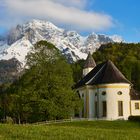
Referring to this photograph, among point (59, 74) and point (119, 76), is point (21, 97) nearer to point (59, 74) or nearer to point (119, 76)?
point (59, 74)

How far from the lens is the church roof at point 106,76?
67.6m

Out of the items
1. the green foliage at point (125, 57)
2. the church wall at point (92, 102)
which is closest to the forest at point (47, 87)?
the church wall at point (92, 102)

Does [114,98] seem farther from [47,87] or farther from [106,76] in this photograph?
[47,87]

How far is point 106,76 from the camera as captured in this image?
68.4 m

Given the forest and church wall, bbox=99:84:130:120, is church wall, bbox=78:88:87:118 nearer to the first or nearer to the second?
church wall, bbox=99:84:130:120

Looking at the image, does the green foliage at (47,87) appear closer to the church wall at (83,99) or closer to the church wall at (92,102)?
the church wall at (92,102)

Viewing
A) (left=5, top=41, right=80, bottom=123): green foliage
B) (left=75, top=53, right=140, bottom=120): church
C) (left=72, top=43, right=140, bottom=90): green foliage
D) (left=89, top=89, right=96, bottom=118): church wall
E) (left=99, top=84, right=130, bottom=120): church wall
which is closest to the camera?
(left=5, top=41, right=80, bottom=123): green foliage

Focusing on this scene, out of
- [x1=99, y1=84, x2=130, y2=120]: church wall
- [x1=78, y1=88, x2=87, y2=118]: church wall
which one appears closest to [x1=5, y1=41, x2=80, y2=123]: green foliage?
[x1=99, y1=84, x2=130, y2=120]: church wall

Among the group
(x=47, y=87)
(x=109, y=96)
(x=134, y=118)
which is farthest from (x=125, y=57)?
(x=47, y=87)

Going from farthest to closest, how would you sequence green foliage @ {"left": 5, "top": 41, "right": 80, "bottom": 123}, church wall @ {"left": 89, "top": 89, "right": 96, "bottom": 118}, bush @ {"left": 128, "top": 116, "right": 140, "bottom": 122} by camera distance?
church wall @ {"left": 89, "top": 89, "right": 96, "bottom": 118} < bush @ {"left": 128, "top": 116, "right": 140, "bottom": 122} < green foliage @ {"left": 5, "top": 41, "right": 80, "bottom": 123}

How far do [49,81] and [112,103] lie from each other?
43.7 ft

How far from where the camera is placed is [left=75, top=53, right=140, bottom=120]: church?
67188 millimetres

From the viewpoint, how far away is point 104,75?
68812mm

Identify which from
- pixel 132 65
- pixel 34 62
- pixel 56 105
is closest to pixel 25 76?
pixel 34 62
